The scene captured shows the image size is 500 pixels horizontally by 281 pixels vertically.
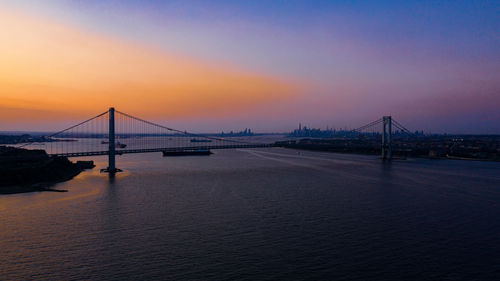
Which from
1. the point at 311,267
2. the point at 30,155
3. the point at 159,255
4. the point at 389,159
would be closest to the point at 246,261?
the point at 311,267

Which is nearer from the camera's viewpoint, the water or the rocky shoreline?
the water

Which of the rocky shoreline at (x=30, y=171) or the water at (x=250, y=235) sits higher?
the rocky shoreline at (x=30, y=171)

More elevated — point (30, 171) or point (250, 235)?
point (30, 171)

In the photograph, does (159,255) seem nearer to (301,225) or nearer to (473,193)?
(301,225)

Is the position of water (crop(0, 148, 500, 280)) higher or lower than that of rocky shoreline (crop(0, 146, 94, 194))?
lower

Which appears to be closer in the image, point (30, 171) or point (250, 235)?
point (250, 235)

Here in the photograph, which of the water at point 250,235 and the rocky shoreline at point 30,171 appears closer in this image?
the water at point 250,235
